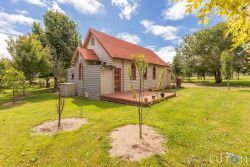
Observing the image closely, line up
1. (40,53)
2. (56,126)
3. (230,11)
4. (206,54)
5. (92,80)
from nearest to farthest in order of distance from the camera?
(230,11) < (56,126) < (92,80) < (40,53) < (206,54)

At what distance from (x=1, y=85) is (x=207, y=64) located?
37708mm

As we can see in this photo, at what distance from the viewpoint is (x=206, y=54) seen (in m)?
37.5

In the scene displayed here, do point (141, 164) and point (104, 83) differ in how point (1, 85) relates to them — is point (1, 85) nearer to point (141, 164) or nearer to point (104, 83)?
point (104, 83)

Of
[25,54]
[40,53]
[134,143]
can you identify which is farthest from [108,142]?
[40,53]

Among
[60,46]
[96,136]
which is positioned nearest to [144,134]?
[96,136]

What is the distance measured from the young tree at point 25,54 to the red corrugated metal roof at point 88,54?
675 cm

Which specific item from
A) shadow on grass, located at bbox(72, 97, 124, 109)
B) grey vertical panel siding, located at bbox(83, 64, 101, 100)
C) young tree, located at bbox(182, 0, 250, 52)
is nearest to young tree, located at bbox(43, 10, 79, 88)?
grey vertical panel siding, located at bbox(83, 64, 101, 100)

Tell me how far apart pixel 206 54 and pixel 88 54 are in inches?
1233

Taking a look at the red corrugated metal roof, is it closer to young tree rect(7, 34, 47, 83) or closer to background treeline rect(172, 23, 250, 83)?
young tree rect(7, 34, 47, 83)

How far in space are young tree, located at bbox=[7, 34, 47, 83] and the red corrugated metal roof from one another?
22.2 ft

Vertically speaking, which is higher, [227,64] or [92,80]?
[227,64]

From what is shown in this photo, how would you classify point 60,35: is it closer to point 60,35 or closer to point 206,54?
point 60,35

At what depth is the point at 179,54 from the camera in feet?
144

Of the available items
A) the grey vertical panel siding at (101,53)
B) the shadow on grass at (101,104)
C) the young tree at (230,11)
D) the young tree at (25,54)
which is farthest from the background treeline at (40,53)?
the young tree at (230,11)
